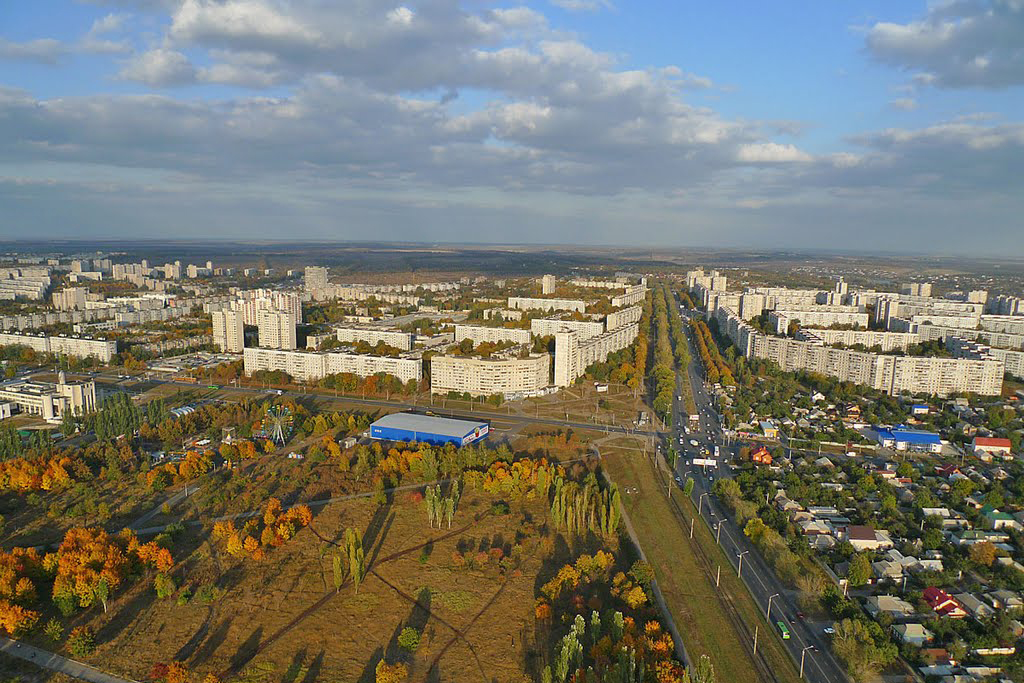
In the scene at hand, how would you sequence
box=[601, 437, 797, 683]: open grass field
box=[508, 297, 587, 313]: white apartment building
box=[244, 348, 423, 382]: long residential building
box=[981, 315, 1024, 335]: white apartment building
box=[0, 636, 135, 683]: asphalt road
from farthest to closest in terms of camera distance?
box=[508, 297, 587, 313]: white apartment building, box=[981, 315, 1024, 335]: white apartment building, box=[244, 348, 423, 382]: long residential building, box=[601, 437, 797, 683]: open grass field, box=[0, 636, 135, 683]: asphalt road

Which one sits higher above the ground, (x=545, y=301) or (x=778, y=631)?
(x=545, y=301)

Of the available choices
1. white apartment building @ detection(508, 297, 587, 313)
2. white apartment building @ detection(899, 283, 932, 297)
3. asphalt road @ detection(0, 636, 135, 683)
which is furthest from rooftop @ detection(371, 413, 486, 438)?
white apartment building @ detection(899, 283, 932, 297)

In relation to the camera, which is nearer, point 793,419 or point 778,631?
point 778,631

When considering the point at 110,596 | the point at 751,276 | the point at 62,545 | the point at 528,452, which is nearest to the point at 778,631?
the point at 528,452

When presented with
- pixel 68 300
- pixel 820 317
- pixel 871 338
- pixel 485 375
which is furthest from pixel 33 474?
pixel 820 317

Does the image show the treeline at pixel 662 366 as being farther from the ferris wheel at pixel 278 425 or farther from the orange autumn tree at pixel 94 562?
the orange autumn tree at pixel 94 562

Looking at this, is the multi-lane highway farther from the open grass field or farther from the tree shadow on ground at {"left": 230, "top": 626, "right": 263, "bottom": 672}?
the tree shadow on ground at {"left": 230, "top": 626, "right": 263, "bottom": 672}

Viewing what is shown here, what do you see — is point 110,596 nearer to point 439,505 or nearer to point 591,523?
point 439,505
